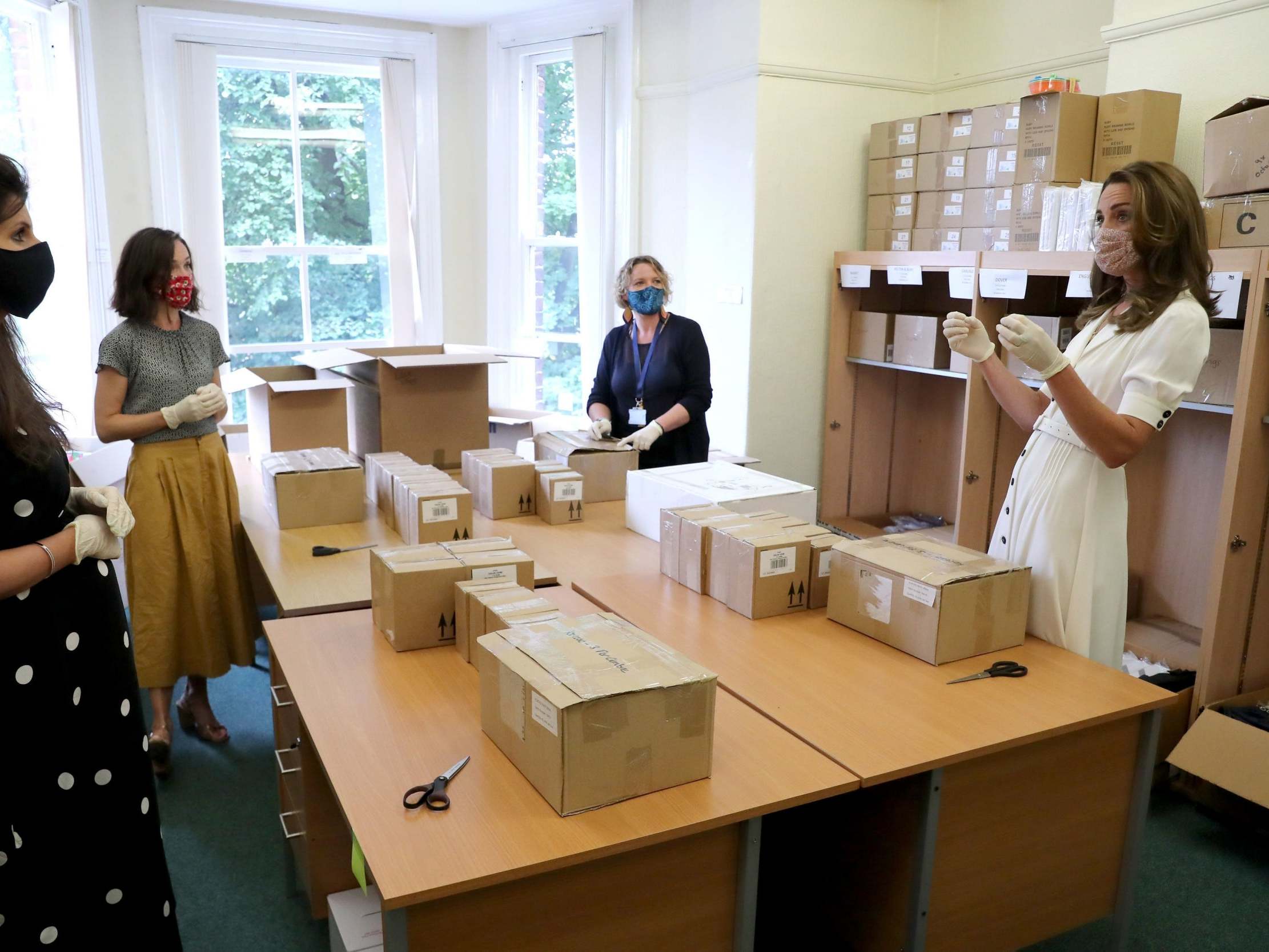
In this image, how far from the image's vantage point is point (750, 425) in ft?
14.3

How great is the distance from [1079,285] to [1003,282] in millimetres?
388

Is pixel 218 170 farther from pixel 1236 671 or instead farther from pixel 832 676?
pixel 1236 671

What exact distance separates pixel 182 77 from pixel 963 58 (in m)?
3.63

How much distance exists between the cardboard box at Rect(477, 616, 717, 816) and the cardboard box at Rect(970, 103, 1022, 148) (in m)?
2.76

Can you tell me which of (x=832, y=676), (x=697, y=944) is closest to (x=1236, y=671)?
(x=832, y=676)

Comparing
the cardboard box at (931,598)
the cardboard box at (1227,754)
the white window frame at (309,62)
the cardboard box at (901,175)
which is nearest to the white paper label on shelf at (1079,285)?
the cardboard box at (901,175)

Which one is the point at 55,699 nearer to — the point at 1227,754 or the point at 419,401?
the point at 419,401

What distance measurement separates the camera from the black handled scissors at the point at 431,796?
52.4 inches

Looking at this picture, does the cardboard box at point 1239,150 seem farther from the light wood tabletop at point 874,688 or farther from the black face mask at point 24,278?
the black face mask at point 24,278

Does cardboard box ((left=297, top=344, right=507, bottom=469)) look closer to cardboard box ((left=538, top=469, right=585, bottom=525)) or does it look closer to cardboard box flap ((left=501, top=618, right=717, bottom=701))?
cardboard box ((left=538, top=469, right=585, bottom=525))

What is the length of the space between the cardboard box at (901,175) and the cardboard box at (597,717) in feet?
9.81

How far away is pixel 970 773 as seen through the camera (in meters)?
1.60

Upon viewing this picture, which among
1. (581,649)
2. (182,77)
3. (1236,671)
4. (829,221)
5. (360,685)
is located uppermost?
(182,77)

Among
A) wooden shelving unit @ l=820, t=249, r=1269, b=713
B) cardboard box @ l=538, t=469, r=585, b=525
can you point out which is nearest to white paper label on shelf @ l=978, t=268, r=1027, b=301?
wooden shelving unit @ l=820, t=249, r=1269, b=713
